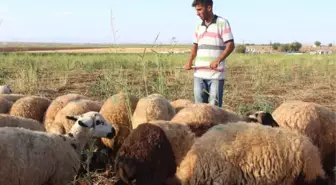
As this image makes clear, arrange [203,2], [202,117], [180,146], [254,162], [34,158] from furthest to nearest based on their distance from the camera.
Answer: [203,2] < [202,117] < [34,158] < [180,146] < [254,162]

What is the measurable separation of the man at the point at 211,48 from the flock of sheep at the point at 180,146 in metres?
0.62

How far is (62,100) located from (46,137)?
2.16 meters

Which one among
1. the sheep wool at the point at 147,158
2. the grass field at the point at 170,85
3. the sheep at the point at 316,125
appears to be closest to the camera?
the sheep wool at the point at 147,158

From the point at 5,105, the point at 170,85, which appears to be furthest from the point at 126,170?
the point at 170,85

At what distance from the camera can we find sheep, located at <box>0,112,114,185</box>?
4156 millimetres

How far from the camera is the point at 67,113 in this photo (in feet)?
20.4

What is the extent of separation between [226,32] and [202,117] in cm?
184

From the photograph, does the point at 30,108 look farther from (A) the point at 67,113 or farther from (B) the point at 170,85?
(B) the point at 170,85

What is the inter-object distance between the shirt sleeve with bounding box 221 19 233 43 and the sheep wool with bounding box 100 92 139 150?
5.84ft

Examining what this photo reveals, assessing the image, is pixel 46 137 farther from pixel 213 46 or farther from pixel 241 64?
pixel 241 64

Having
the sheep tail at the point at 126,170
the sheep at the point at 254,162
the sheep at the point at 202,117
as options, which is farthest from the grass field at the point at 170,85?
the sheep at the point at 254,162

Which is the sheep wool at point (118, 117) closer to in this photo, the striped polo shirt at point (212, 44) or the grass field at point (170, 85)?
the grass field at point (170, 85)

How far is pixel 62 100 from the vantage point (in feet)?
22.4

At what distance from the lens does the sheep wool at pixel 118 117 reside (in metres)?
5.85
